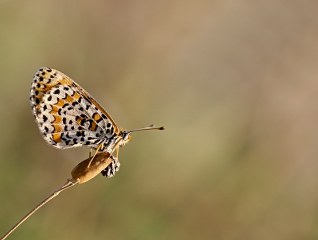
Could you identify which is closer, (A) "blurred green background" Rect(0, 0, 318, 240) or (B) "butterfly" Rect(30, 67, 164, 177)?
(B) "butterfly" Rect(30, 67, 164, 177)

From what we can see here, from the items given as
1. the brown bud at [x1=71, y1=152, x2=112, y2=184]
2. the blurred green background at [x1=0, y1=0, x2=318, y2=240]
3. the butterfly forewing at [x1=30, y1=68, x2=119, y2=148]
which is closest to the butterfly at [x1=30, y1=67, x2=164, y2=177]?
the butterfly forewing at [x1=30, y1=68, x2=119, y2=148]

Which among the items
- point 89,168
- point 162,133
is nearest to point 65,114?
point 89,168

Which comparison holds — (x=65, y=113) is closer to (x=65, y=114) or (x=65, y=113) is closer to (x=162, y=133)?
(x=65, y=114)

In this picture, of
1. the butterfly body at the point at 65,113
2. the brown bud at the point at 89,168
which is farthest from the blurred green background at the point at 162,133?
the brown bud at the point at 89,168

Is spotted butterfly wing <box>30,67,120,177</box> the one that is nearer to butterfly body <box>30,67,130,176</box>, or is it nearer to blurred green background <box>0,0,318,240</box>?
butterfly body <box>30,67,130,176</box>

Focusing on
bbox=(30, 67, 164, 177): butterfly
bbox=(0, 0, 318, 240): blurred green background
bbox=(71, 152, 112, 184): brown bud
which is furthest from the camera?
bbox=(0, 0, 318, 240): blurred green background

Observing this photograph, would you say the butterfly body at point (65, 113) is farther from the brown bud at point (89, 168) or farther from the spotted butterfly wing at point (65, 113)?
the brown bud at point (89, 168)

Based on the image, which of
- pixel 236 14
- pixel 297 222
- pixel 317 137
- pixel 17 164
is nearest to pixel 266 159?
pixel 297 222
